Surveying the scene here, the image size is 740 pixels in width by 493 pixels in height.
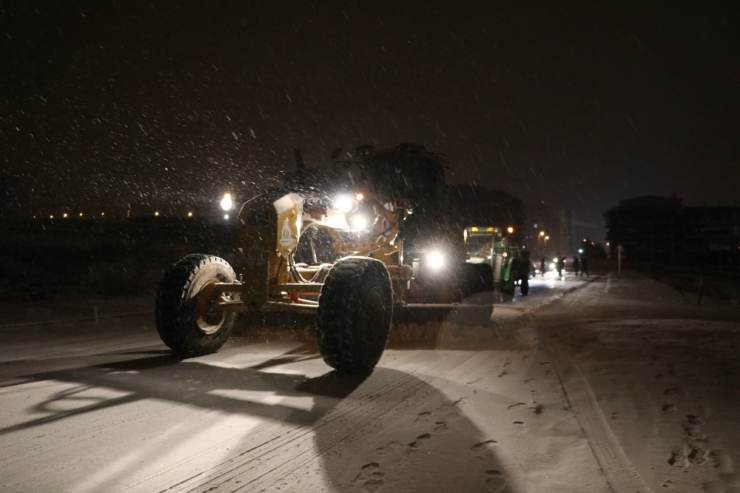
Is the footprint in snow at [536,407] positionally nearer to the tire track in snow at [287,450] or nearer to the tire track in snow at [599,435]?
the tire track in snow at [599,435]

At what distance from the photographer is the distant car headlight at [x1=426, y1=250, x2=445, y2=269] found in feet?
49.1

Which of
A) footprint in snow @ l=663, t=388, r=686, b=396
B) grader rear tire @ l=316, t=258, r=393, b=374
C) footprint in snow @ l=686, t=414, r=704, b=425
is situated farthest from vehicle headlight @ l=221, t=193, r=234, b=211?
footprint in snow @ l=686, t=414, r=704, b=425

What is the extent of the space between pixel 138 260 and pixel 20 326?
20191mm

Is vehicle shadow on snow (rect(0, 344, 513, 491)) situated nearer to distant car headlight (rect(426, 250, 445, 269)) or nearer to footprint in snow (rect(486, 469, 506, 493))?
footprint in snow (rect(486, 469, 506, 493))

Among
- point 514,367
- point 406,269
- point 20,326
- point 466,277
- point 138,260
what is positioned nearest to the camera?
point 514,367

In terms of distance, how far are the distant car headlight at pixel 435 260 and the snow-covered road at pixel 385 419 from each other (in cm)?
469

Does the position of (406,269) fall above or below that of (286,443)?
above

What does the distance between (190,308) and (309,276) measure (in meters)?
1.81

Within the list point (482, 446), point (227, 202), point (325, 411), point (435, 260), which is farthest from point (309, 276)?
point (435, 260)

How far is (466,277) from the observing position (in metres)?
15.3

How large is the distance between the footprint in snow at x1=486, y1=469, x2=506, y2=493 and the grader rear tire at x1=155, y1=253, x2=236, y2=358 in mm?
5603

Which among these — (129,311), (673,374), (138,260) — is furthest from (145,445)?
(138,260)

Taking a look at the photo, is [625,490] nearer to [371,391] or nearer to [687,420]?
[687,420]

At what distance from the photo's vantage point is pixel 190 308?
891 centimetres
